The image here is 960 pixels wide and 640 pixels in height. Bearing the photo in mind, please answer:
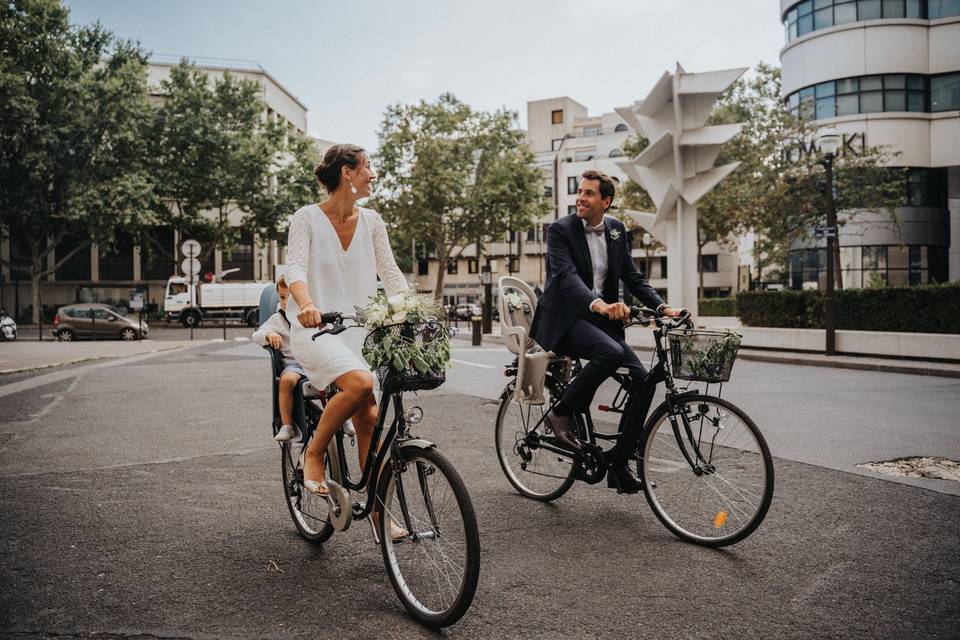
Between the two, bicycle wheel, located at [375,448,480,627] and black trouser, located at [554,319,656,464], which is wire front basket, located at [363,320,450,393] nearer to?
bicycle wheel, located at [375,448,480,627]

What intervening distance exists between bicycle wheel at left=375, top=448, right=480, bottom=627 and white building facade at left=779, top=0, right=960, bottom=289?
1475 inches

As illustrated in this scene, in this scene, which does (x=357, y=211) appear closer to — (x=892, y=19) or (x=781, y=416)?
(x=781, y=416)

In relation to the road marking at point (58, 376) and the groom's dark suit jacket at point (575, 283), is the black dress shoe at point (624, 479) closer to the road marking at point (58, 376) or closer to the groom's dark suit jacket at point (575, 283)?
the groom's dark suit jacket at point (575, 283)

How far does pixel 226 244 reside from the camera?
49.7 meters

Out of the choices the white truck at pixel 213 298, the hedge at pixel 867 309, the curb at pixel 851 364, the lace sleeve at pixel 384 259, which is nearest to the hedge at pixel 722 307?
the hedge at pixel 867 309

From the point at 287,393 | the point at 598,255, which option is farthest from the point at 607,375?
the point at 287,393

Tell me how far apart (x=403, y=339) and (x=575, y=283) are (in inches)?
64.0

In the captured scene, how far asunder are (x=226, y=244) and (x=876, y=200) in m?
36.9

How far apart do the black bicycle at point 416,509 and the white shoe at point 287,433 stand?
422 mm

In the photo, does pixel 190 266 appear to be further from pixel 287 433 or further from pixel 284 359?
pixel 287 433

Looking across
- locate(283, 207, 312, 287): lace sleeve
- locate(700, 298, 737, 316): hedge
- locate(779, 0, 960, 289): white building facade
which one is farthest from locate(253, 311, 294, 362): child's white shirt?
locate(700, 298, 737, 316): hedge

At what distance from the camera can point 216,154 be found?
46312mm

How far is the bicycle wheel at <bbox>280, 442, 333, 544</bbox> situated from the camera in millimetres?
4125

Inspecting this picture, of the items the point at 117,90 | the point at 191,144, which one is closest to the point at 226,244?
the point at 191,144
